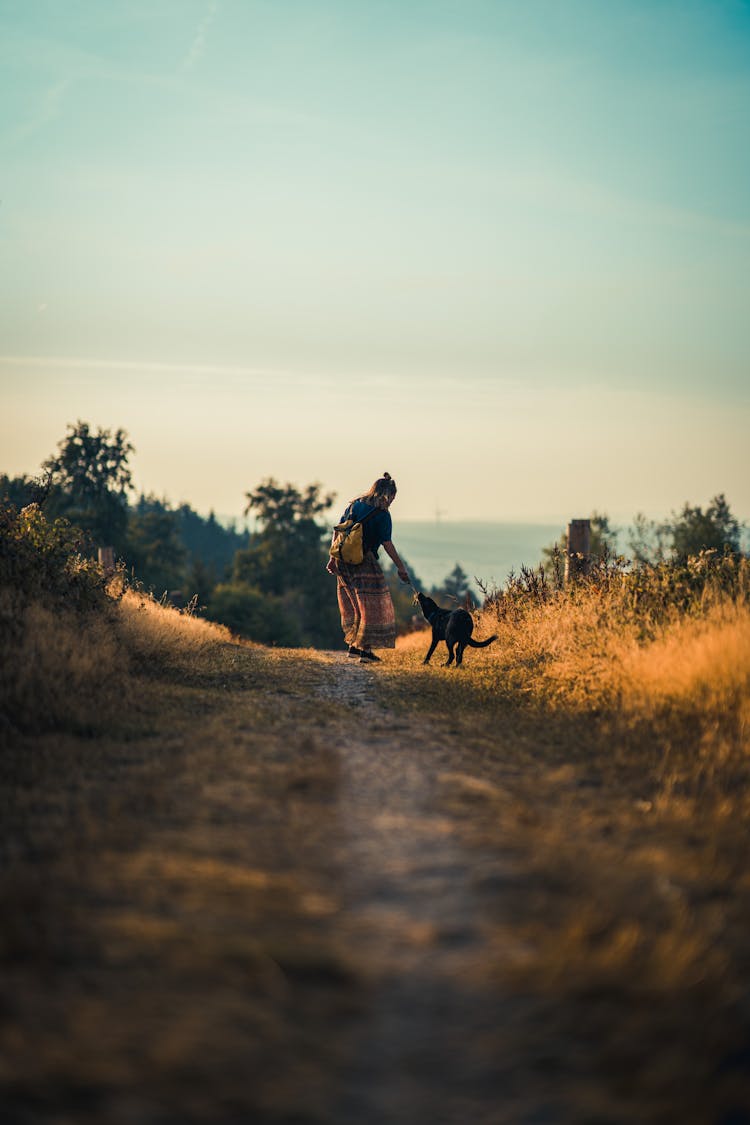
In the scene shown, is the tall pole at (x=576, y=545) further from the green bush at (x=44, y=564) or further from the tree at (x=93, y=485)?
the tree at (x=93, y=485)

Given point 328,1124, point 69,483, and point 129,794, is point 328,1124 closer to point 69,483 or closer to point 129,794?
point 129,794

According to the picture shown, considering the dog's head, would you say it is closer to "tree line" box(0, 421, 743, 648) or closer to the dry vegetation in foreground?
the dry vegetation in foreground

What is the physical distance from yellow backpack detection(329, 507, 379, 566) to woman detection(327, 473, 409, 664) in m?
0.07

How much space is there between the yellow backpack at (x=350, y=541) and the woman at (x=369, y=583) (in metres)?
0.07

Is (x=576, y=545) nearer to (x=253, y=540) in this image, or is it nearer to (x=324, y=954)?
(x=324, y=954)

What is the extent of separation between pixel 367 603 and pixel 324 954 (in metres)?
8.85

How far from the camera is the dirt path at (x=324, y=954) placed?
6.68ft

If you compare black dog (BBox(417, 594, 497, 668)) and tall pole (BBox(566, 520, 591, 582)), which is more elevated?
tall pole (BBox(566, 520, 591, 582))

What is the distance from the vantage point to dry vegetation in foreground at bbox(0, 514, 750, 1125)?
2.07m

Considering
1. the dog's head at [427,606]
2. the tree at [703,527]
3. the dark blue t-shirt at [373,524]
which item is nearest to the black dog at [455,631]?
the dog's head at [427,606]

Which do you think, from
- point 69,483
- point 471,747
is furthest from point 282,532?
point 471,747

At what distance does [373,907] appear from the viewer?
118 inches

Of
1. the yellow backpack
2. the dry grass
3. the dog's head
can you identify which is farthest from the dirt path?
the yellow backpack

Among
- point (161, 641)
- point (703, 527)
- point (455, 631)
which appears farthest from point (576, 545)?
point (703, 527)
